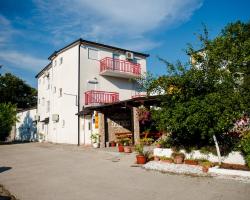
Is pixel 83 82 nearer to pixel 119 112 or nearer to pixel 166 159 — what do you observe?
pixel 119 112

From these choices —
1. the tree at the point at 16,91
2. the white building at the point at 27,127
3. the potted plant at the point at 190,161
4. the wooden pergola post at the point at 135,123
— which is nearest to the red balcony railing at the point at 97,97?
the wooden pergola post at the point at 135,123

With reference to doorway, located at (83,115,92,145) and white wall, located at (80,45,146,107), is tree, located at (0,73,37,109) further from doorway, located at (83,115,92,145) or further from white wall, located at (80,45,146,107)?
doorway, located at (83,115,92,145)

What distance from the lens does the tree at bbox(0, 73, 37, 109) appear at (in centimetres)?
4862

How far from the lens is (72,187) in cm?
829

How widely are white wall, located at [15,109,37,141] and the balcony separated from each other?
51.8ft

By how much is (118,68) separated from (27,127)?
764 inches

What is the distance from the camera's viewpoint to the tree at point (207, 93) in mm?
9742

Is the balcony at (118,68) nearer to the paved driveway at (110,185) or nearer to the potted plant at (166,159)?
the potted plant at (166,159)

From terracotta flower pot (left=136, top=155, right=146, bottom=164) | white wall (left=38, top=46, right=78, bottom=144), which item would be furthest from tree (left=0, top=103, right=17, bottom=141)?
terracotta flower pot (left=136, top=155, right=146, bottom=164)

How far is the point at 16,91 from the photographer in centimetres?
5075

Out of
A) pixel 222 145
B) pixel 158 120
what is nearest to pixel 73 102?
pixel 158 120

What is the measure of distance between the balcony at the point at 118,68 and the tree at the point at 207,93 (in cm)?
1424

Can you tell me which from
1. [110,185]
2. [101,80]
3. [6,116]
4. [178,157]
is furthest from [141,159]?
[6,116]

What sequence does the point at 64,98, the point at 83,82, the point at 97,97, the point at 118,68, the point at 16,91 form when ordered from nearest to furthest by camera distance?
the point at 97,97, the point at 83,82, the point at 118,68, the point at 64,98, the point at 16,91
